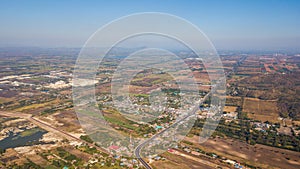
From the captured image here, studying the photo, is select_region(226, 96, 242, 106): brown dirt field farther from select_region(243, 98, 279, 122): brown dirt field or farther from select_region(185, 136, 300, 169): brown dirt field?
select_region(185, 136, 300, 169): brown dirt field

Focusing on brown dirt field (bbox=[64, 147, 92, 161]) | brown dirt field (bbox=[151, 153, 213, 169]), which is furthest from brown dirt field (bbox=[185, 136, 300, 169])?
brown dirt field (bbox=[64, 147, 92, 161])

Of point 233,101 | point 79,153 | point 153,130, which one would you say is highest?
point 233,101

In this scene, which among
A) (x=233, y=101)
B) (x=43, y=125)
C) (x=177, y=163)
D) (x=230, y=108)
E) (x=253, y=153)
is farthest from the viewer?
(x=233, y=101)

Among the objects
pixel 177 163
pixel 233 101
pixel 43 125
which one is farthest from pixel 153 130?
pixel 233 101

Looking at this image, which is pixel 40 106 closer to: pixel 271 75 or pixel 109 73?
pixel 109 73

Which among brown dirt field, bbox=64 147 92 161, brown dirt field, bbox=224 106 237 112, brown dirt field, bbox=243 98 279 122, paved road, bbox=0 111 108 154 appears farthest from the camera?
brown dirt field, bbox=224 106 237 112

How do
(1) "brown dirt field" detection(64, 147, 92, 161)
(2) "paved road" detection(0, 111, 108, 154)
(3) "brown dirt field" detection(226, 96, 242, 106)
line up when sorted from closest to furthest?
1. (1) "brown dirt field" detection(64, 147, 92, 161)
2. (2) "paved road" detection(0, 111, 108, 154)
3. (3) "brown dirt field" detection(226, 96, 242, 106)

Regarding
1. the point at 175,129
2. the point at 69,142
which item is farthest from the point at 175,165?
the point at 69,142

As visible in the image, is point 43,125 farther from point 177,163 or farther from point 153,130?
point 177,163
